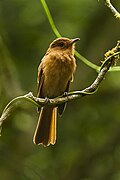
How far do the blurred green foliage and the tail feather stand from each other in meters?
1.18

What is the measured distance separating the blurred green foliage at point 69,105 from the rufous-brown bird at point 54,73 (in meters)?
1.40

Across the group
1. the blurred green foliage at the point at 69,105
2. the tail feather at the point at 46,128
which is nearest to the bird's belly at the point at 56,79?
the tail feather at the point at 46,128

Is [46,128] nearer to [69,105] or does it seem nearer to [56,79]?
[56,79]

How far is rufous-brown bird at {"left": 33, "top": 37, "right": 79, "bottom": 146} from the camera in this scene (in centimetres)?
458

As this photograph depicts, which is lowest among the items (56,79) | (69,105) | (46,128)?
(46,128)

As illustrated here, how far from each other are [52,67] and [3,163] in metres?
1.87

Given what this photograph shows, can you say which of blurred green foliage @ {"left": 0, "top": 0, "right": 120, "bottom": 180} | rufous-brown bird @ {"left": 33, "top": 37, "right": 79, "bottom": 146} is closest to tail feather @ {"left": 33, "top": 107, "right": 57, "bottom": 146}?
rufous-brown bird @ {"left": 33, "top": 37, "right": 79, "bottom": 146}

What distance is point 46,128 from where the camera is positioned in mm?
4785

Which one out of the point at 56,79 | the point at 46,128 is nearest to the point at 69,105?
the point at 46,128

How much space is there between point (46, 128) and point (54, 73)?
48cm

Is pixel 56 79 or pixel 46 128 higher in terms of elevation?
pixel 56 79

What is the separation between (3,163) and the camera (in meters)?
6.14

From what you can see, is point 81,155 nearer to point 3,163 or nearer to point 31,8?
point 3,163

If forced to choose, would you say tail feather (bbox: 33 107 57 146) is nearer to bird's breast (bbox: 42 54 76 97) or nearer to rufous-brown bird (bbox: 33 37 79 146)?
rufous-brown bird (bbox: 33 37 79 146)
